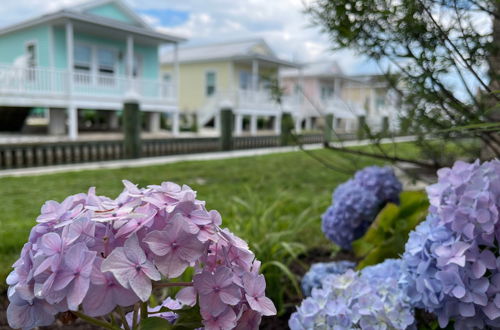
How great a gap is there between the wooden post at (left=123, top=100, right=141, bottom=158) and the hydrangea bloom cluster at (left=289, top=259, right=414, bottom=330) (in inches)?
411

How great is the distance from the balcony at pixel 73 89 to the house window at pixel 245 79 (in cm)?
865

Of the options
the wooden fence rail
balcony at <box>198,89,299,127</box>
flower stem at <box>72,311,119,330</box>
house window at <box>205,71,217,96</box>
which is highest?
house window at <box>205,71,217,96</box>

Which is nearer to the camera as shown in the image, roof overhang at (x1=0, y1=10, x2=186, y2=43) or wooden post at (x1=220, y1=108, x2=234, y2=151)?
wooden post at (x1=220, y1=108, x2=234, y2=151)

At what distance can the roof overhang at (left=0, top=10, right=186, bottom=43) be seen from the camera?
605 inches

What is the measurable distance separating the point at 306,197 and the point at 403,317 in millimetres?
4355

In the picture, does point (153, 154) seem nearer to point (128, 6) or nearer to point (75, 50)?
point (75, 50)

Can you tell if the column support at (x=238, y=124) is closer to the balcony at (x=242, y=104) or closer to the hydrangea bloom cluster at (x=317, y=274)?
the balcony at (x=242, y=104)

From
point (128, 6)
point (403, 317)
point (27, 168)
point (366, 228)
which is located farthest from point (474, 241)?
point (128, 6)

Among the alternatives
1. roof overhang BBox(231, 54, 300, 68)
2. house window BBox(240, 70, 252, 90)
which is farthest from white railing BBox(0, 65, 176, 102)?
house window BBox(240, 70, 252, 90)

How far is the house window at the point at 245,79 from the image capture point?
26484 millimetres

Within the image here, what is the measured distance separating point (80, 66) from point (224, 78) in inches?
376

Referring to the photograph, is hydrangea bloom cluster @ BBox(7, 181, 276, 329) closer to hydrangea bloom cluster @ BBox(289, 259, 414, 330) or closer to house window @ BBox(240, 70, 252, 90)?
hydrangea bloom cluster @ BBox(289, 259, 414, 330)

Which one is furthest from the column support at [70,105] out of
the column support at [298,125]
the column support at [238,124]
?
the column support at [238,124]

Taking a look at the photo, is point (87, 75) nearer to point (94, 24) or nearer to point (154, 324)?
point (94, 24)
